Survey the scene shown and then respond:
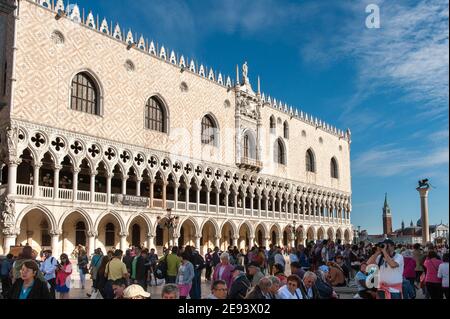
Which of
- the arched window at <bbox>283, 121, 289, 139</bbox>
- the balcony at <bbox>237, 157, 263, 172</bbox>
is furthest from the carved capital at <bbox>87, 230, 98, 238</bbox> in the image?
the arched window at <bbox>283, 121, 289, 139</bbox>

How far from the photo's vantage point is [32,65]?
62.3ft

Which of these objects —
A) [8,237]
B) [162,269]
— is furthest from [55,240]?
[162,269]

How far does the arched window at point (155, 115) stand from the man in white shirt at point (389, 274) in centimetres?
1934

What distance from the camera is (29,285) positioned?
4.15 m

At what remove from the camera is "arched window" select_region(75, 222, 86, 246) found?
69.6 feet

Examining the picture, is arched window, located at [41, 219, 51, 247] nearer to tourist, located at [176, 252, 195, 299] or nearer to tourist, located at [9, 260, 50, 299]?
tourist, located at [176, 252, 195, 299]

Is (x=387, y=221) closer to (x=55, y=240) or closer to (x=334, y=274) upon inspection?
(x=55, y=240)

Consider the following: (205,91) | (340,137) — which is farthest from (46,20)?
(340,137)

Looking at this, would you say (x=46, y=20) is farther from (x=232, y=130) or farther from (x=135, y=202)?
(x=232, y=130)

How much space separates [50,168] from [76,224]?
2.67 metres

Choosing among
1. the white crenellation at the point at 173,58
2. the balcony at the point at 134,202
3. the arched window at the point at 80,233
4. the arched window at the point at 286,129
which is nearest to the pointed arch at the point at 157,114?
the white crenellation at the point at 173,58

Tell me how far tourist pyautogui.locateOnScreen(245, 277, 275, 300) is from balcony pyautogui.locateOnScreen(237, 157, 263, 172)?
2455 centimetres

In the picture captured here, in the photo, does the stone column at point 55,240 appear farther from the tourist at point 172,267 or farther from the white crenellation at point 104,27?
the tourist at point 172,267

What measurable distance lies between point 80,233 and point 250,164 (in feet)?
39.5
